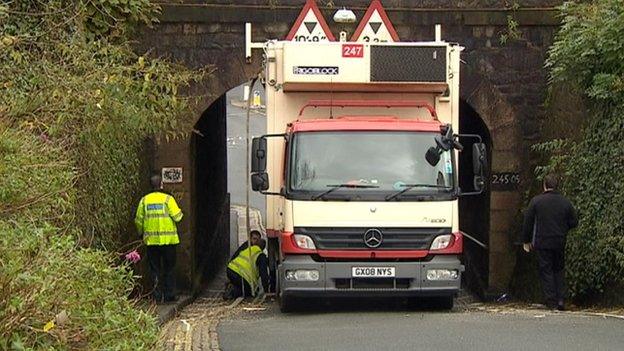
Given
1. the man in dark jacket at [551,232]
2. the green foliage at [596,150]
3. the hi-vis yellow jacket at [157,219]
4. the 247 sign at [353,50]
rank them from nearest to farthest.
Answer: the 247 sign at [353,50] → the green foliage at [596,150] → the man in dark jacket at [551,232] → the hi-vis yellow jacket at [157,219]

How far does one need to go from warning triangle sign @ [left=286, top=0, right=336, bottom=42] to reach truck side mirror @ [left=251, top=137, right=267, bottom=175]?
1698 millimetres

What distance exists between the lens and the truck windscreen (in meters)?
11.9

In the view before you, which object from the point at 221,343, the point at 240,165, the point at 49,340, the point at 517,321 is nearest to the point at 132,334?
the point at 49,340

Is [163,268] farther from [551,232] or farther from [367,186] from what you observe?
[551,232]

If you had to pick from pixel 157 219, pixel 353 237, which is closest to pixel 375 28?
pixel 353 237

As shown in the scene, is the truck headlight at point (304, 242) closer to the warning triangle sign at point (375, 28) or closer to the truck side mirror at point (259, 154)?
the truck side mirror at point (259, 154)

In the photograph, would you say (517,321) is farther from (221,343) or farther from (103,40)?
(103,40)

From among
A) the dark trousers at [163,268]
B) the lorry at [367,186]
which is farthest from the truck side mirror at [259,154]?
the dark trousers at [163,268]

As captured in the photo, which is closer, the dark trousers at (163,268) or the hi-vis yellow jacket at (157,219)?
the hi-vis yellow jacket at (157,219)

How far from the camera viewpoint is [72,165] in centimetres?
950

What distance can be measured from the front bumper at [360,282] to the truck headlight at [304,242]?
0.14 metres

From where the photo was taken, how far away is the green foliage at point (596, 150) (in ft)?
41.2

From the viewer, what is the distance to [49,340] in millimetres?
5895

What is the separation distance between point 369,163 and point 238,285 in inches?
168
